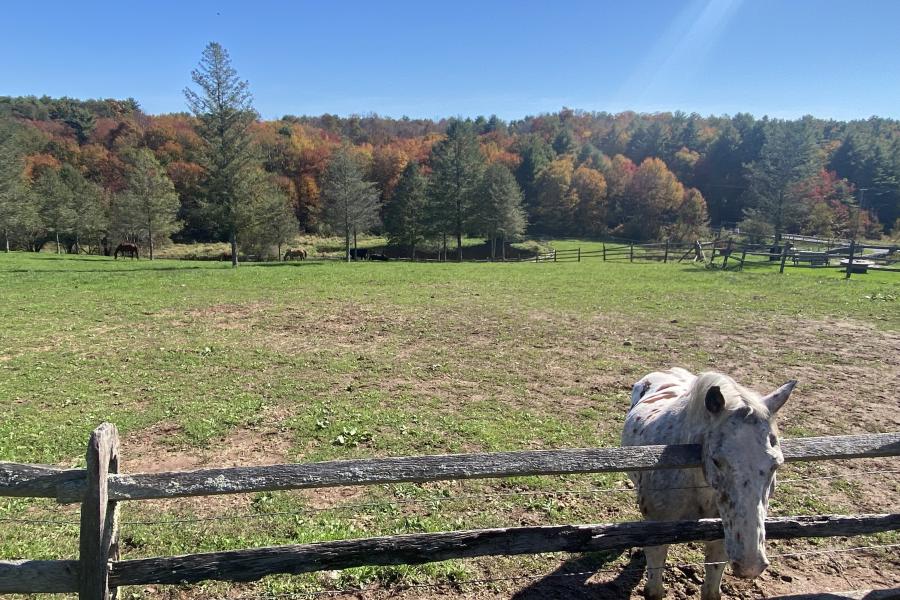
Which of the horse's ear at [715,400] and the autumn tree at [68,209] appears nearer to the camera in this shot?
the horse's ear at [715,400]

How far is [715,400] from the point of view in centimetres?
316

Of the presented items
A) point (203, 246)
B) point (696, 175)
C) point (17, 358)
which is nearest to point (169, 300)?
point (17, 358)

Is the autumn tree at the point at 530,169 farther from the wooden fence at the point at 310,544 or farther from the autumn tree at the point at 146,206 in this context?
the wooden fence at the point at 310,544

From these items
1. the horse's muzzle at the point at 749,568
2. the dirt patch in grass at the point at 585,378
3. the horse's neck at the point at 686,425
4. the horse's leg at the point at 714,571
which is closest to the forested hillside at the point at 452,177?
the dirt patch in grass at the point at 585,378

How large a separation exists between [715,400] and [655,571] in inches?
77.6

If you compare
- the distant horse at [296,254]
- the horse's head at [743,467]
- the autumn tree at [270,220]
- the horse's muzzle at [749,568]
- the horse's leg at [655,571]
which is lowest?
the horse's leg at [655,571]

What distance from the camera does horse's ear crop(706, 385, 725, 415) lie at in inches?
124

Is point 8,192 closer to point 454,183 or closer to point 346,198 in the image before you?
point 346,198

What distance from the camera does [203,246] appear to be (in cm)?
6288

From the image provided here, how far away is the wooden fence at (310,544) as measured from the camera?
9.78 feet

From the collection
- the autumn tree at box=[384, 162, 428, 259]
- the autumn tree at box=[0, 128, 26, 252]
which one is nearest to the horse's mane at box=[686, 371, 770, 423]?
the autumn tree at box=[384, 162, 428, 259]

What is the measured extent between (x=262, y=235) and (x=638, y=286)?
124 feet

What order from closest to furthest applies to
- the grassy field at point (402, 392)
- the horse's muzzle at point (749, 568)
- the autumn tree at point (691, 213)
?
the horse's muzzle at point (749, 568) → the grassy field at point (402, 392) → the autumn tree at point (691, 213)

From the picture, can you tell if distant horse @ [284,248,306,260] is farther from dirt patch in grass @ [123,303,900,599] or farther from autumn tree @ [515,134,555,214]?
autumn tree @ [515,134,555,214]
